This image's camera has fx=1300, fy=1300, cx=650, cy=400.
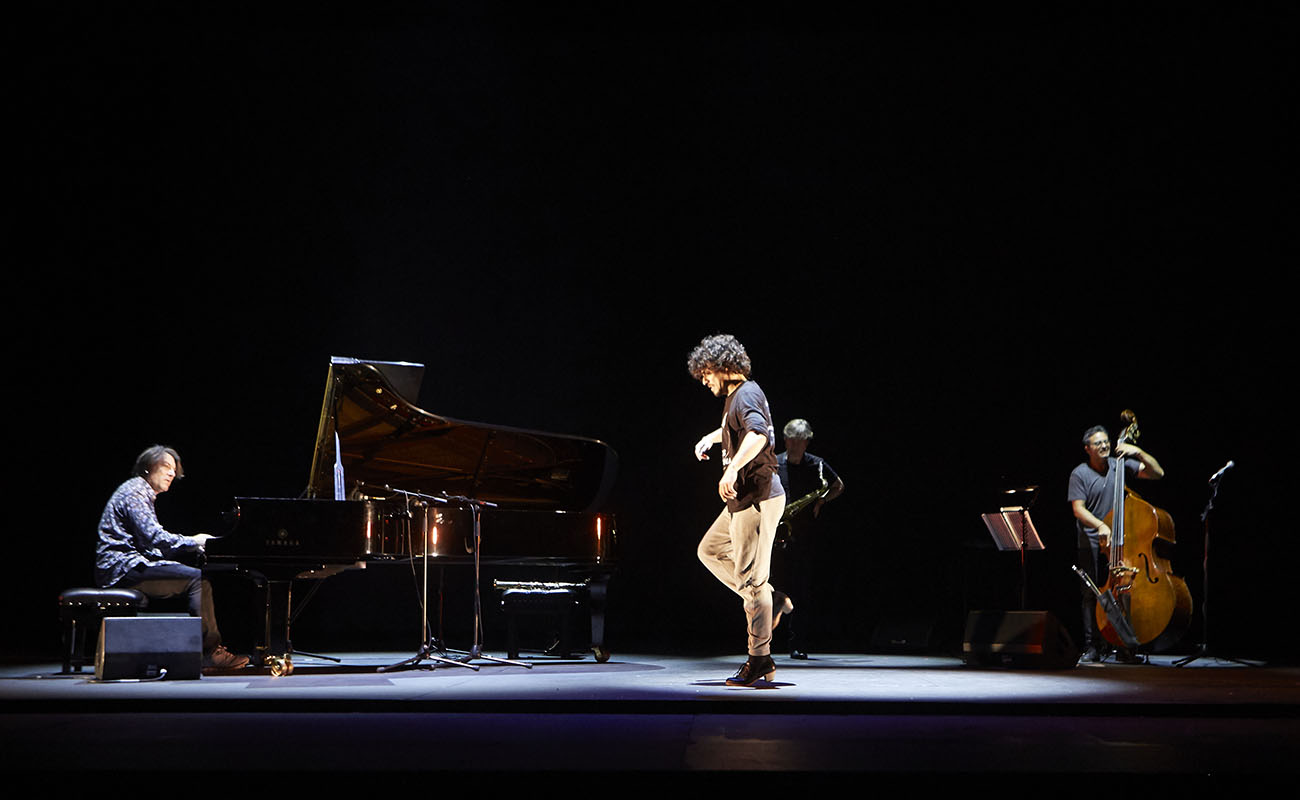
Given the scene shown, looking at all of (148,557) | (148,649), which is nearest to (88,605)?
(148,557)

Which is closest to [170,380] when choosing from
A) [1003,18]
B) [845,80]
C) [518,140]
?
[518,140]

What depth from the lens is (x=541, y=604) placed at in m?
8.27

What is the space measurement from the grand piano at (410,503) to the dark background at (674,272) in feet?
6.74

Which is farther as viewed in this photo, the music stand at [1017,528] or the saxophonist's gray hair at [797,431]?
the saxophonist's gray hair at [797,431]

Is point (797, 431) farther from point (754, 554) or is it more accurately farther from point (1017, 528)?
point (754, 554)

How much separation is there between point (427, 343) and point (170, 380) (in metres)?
1.96

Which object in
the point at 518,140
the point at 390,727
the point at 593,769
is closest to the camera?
the point at 593,769

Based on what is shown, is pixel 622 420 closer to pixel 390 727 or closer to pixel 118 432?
pixel 118 432

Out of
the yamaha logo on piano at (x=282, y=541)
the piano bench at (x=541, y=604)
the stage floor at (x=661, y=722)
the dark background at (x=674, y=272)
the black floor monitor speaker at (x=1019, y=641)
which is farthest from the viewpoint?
the dark background at (x=674, y=272)

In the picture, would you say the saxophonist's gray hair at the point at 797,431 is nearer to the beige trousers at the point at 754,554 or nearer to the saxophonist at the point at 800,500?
the saxophonist at the point at 800,500

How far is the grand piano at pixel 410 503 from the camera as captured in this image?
22.1 ft

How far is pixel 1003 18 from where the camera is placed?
9.47 meters

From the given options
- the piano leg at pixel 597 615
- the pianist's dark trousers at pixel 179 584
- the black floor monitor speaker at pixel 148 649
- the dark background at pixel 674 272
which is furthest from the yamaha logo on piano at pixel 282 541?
the dark background at pixel 674 272

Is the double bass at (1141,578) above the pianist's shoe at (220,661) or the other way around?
above
